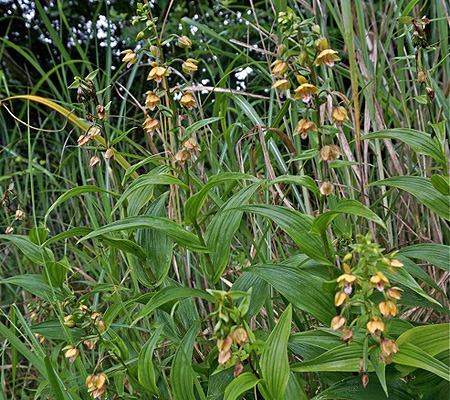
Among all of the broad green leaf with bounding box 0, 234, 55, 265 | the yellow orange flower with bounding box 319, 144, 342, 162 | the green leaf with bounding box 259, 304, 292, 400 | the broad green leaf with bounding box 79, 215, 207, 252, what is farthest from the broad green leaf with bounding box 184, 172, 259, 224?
the broad green leaf with bounding box 0, 234, 55, 265

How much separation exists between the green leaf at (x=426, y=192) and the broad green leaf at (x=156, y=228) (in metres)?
0.37

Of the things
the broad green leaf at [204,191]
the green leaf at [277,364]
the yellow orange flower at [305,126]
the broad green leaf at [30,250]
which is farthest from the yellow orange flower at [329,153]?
the broad green leaf at [30,250]

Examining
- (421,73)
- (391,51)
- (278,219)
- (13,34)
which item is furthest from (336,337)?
(13,34)

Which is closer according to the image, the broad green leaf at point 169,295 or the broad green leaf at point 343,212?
the broad green leaf at point 343,212

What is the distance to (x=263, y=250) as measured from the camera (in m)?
1.39

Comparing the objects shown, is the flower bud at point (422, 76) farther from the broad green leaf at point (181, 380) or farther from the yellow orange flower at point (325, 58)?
the broad green leaf at point (181, 380)

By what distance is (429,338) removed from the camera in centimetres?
93

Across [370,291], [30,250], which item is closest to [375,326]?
[370,291]

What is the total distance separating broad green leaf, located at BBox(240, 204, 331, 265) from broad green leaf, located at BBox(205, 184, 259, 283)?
0.22 ft

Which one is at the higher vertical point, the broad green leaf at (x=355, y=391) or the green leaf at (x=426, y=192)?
the green leaf at (x=426, y=192)

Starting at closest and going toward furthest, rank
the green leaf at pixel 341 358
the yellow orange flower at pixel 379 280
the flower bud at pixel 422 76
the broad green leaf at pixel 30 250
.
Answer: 1. the yellow orange flower at pixel 379 280
2. the green leaf at pixel 341 358
3. the flower bud at pixel 422 76
4. the broad green leaf at pixel 30 250

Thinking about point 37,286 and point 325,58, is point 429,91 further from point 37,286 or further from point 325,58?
point 37,286

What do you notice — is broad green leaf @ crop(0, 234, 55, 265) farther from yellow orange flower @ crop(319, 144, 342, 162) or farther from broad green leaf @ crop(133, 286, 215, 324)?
yellow orange flower @ crop(319, 144, 342, 162)

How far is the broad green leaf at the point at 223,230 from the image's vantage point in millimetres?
1051
